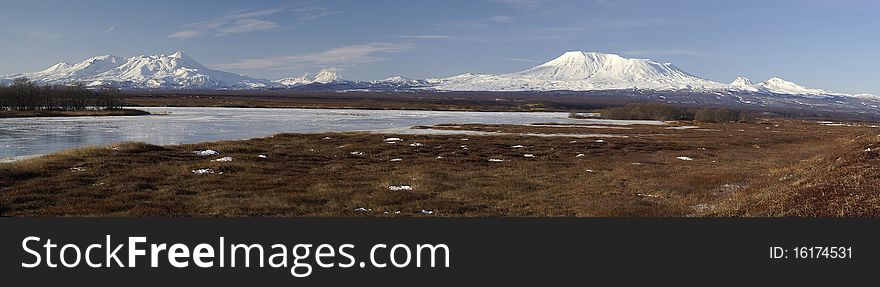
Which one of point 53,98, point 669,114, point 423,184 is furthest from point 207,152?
point 669,114

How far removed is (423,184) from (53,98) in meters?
143

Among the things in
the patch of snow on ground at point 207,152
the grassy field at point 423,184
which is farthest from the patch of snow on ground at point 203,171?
the patch of snow on ground at point 207,152

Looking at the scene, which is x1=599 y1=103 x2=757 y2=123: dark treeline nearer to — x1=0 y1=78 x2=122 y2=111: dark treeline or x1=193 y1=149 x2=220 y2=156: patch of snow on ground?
x1=0 y1=78 x2=122 y2=111: dark treeline

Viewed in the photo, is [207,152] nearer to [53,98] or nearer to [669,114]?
[53,98]

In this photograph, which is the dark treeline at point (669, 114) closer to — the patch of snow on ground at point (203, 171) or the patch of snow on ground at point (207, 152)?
the patch of snow on ground at point (207, 152)

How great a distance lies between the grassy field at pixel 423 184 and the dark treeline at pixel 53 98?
11063 cm

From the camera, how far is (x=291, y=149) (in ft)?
169

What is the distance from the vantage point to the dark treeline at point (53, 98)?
5128 inches

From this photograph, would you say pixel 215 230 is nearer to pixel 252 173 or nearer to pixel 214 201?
pixel 214 201

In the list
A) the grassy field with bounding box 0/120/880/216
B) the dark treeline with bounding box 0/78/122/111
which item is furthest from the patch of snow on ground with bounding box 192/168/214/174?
the dark treeline with bounding box 0/78/122/111

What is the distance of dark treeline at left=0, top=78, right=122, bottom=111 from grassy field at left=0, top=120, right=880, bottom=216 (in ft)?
363

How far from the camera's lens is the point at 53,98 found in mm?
138625

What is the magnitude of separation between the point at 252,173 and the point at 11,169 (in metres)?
12.2

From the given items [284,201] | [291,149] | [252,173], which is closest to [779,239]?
[284,201]
